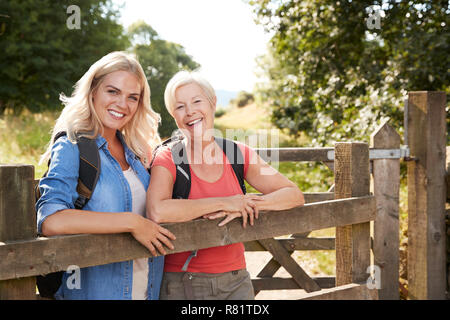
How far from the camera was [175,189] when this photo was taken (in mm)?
2328

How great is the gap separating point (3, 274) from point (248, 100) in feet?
157

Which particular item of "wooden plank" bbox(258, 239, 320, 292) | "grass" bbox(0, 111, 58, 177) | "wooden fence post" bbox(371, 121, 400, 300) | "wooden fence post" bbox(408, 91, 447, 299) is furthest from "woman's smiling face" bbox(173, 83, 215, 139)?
"grass" bbox(0, 111, 58, 177)

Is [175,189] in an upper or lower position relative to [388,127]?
lower

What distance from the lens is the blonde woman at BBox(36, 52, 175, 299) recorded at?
1.87m

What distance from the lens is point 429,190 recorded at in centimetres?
426

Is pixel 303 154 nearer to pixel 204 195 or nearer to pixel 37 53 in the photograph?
pixel 204 195

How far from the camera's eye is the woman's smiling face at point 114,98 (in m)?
2.34

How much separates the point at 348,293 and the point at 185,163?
1.19 m

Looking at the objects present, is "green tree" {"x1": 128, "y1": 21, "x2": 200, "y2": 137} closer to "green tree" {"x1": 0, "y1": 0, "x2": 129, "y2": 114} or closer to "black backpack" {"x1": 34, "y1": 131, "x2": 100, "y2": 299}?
"green tree" {"x1": 0, "y1": 0, "x2": 129, "y2": 114}

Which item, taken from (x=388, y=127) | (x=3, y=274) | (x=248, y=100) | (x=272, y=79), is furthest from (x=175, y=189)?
(x=248, y=100)

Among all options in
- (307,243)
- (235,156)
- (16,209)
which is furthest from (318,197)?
(16,209)

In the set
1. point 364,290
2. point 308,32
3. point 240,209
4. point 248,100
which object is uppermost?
point 248,100

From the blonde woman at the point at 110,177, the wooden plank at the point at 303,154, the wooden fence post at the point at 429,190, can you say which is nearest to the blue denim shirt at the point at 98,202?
the blonde woman at the point at 110,177

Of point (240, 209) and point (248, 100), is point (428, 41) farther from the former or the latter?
point (248, 100)
